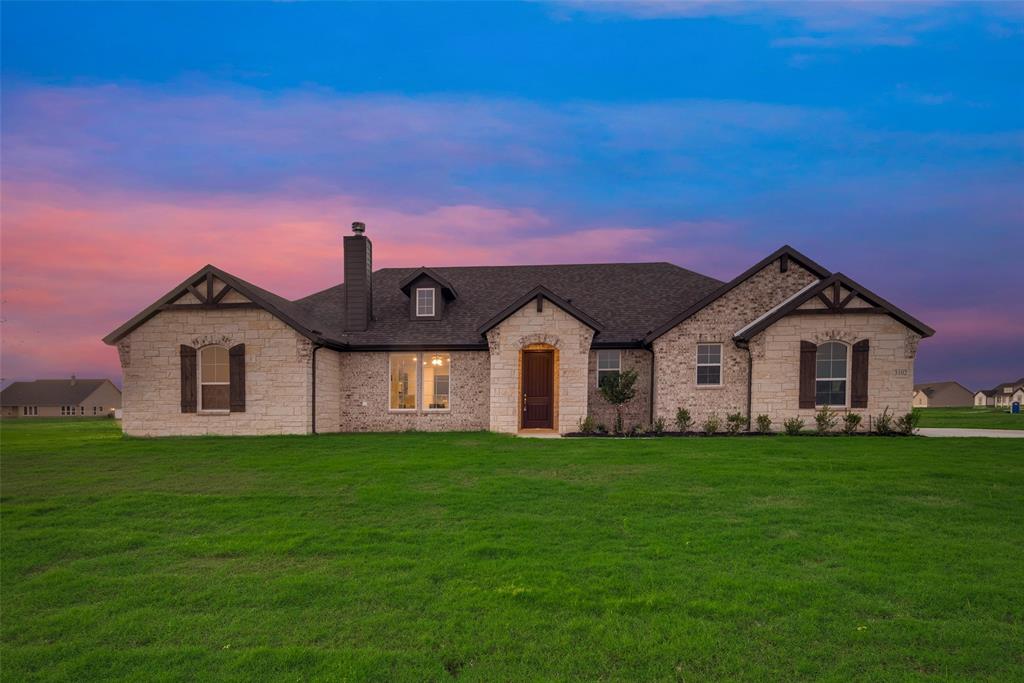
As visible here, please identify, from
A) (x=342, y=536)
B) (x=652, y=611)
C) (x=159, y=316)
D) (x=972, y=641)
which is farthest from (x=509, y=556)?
(x=159, y=316)

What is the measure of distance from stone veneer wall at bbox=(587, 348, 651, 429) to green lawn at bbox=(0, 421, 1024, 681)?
8.28m

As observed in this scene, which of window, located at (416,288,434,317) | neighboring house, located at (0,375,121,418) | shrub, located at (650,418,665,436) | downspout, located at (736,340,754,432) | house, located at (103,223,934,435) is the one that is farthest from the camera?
neighboring house, located at (0,375,121,418)

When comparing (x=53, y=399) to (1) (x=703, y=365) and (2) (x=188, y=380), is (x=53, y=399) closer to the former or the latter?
(2) (x=188, y=380)

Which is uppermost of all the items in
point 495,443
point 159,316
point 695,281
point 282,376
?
point 695,281

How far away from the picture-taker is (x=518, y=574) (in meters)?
5.85

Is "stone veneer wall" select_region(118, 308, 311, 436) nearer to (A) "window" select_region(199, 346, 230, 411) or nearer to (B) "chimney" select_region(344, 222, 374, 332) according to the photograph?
(A) "window" select_region(199, 346, 230, 411)

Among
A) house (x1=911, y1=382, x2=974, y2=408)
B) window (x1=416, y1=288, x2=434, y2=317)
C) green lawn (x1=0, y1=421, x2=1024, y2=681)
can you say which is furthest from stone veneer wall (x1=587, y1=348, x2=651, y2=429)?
house (x1=911, y1=382, x2=974, y2=408)

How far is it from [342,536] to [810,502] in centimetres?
750

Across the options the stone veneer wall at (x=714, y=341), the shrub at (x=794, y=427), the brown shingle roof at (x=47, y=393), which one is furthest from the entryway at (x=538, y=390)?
the brown shingle roof at (x=47, y=393)

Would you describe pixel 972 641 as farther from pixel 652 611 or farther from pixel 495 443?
pixel 495 443

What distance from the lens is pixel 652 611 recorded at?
5.04 m

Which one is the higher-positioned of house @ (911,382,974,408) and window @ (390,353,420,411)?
window @ (390,353,420,411)

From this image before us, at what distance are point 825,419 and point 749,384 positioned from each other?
2.60 meters

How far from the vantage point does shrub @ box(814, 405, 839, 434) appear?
17719mm
